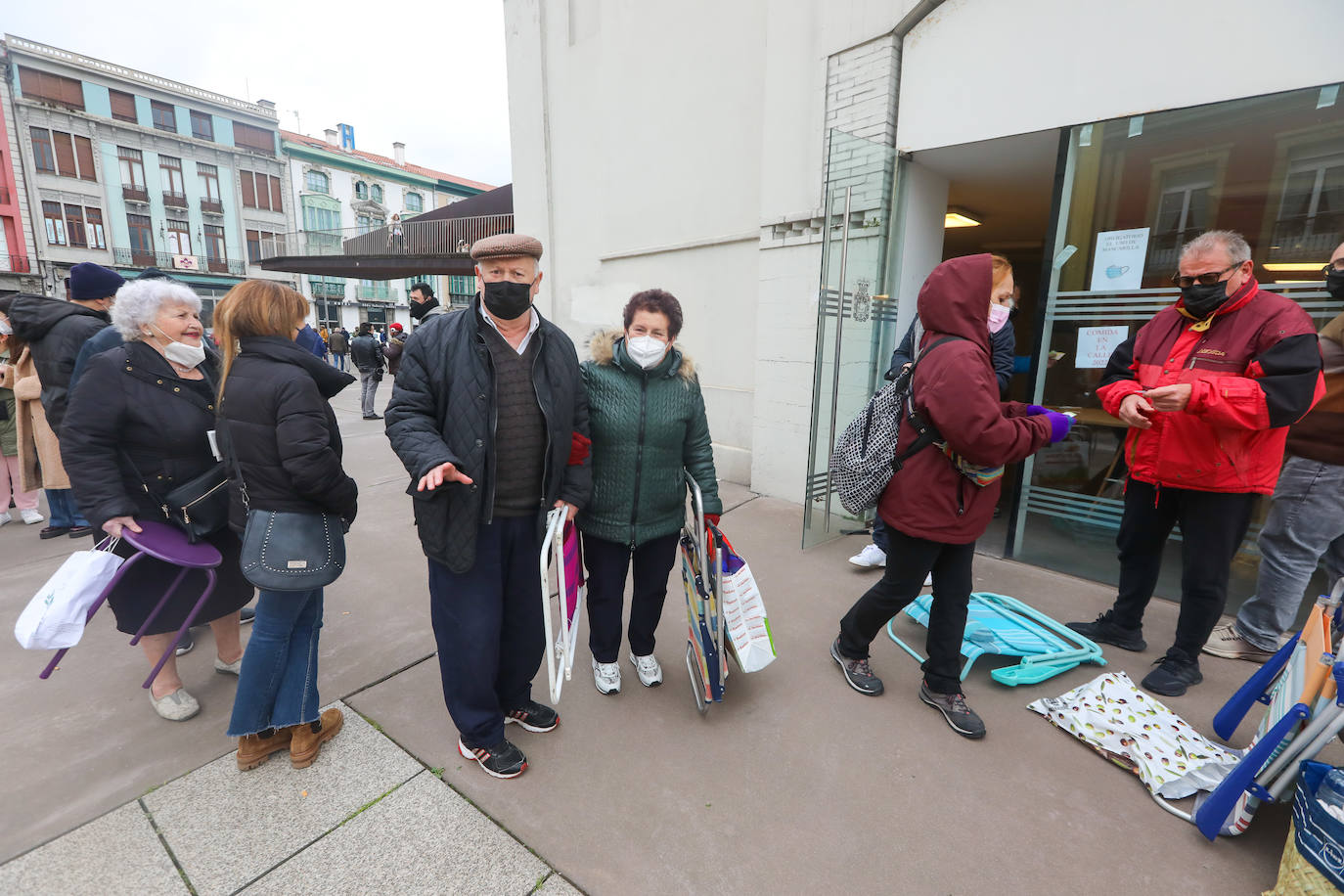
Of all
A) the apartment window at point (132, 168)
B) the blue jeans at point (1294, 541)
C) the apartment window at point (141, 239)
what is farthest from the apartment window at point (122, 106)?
the blue jeans at point (1294, 541)

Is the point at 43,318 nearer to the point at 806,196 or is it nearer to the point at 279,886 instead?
the point at 279,886

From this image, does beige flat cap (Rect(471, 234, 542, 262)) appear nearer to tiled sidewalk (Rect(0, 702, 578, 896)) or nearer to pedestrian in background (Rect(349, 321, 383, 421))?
tiled sidewalk (Rect(0, 702, 578, 896))

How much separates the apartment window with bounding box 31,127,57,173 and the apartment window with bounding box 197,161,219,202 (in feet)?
16.7

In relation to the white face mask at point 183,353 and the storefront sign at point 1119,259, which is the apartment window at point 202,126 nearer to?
the white face mask at point 183,353

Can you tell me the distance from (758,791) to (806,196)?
14.1 ft

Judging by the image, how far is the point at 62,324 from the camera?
3.77 m

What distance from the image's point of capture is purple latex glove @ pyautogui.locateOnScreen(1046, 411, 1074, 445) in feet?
7.33

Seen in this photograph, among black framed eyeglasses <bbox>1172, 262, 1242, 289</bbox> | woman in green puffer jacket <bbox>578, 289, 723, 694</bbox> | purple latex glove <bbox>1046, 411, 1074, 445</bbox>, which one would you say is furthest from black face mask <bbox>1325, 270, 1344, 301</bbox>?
woman in green puffer jacket <bbox>578, 289, 723, 694</bbox>

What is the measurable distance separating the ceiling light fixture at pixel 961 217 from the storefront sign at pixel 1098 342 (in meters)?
2.87

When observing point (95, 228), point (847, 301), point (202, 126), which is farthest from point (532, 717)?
point (202, 126)

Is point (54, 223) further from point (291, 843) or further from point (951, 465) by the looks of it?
point (951, 465)

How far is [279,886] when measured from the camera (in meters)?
1.75

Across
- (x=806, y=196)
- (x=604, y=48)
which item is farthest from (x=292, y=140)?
(x=806, y=196)

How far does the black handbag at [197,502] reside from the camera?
236cm
